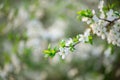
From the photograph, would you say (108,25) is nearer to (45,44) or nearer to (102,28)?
(102,28)

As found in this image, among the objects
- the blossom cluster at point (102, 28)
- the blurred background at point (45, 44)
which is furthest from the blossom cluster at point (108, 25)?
the blurred background at point (45, 44)

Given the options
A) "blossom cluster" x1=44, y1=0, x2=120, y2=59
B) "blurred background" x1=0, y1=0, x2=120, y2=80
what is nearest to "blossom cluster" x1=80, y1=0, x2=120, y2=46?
"blossom cluster" x1=44, y1=0, x2=120, y2=59

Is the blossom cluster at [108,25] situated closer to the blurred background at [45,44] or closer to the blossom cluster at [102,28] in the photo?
the blossom cluster at [102,28]

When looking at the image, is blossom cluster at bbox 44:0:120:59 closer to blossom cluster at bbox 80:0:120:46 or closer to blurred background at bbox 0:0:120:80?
blossom cluster at bbox 80:0:120:46

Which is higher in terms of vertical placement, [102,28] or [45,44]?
[45,44]

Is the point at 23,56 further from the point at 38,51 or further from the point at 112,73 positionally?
the point at 112,73

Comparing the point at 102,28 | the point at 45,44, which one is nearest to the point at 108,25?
the point at 102,28

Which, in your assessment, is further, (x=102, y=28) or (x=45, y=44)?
(x=45, y=44)

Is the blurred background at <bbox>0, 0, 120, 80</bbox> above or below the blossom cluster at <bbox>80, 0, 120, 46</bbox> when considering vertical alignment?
above

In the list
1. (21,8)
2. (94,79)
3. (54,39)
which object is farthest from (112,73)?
(21,8)
